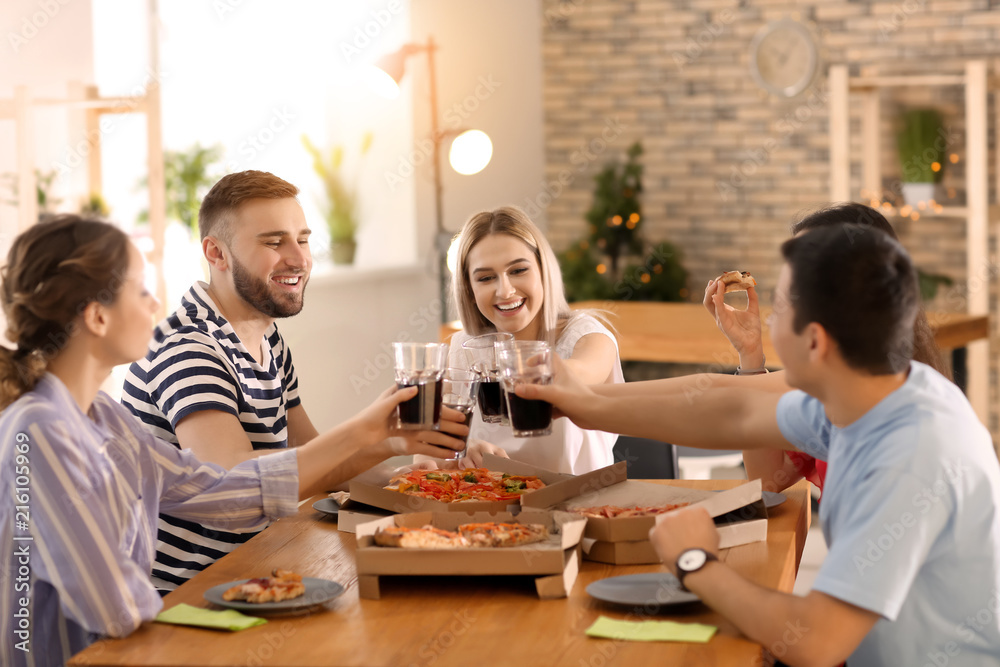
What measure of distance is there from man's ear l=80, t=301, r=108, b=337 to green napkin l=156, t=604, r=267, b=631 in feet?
1.40

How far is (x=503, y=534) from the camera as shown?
5.28ft

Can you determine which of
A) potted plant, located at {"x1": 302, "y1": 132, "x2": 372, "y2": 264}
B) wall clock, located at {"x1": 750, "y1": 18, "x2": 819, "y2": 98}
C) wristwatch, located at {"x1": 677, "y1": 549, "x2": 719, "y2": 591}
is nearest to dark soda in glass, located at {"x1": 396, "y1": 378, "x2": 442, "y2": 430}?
wristwatch, located at {"x1": 677, "y1": 549, "x2": 719, "y2": 591}

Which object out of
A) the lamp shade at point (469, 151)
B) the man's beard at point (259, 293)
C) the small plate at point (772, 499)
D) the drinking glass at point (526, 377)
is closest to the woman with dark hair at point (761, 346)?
the small plate at point (772, 499)

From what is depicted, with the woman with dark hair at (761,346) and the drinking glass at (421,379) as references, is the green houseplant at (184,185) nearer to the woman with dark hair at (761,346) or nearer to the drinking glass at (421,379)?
the woman with dark hair at (761,346)

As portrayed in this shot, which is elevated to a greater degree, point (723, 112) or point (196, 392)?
point (723, 112)

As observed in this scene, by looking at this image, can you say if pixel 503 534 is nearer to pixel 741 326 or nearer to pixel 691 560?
Result: pixel 691 560

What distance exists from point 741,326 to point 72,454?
1.48 m

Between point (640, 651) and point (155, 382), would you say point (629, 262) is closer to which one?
point (155, 382)

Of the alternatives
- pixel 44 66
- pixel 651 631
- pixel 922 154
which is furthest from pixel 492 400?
pixel 922 154

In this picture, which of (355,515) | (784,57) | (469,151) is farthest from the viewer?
(784,57)

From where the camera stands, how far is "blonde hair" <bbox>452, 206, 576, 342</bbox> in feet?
9.09

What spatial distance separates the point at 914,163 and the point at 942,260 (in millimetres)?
592

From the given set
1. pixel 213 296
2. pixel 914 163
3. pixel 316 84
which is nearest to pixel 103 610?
pixel 213 296

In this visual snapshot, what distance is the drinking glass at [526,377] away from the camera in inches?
72.2
